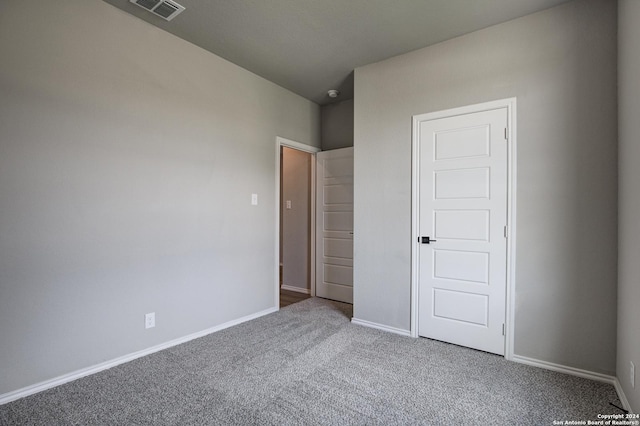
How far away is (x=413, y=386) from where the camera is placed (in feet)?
6.99

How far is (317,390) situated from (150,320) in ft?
5.00

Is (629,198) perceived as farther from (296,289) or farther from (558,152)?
(296,289)

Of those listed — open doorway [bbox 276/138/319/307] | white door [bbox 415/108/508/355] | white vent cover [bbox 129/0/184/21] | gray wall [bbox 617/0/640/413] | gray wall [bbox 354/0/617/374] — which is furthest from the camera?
open doorway [bbox 276/138/319/307]

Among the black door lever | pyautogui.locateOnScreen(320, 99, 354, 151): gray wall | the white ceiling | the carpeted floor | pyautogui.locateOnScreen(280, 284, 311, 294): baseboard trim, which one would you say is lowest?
pyautogui.locateOnScreen(280, 284, 311, 294): baseboard trim

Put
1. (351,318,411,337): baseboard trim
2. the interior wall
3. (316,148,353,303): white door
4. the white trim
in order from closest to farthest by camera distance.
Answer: the white trim → (351,318,411,337): baseboard trim → (316,148,353,303): white door → the interior wall

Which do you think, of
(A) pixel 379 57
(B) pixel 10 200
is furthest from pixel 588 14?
(B) pixel 10 200

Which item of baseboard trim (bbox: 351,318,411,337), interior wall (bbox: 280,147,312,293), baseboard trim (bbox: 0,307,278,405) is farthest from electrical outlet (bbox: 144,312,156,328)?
interior wall (bbox: 280,147,312,293)

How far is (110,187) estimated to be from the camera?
238cm

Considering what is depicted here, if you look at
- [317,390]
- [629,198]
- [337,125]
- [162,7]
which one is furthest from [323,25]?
[317,390]

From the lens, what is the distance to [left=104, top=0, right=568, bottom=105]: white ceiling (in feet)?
7.76

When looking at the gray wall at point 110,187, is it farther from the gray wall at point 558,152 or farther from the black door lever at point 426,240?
the gray wall at point 558,152

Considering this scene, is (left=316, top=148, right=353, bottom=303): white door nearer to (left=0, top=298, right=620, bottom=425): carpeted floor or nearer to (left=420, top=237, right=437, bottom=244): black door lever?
(left=420, top=237, right=437, bottom=244): black door lever

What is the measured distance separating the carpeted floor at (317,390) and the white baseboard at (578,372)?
0.06 metres

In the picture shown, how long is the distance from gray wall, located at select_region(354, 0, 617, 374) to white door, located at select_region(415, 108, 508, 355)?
15 cm
